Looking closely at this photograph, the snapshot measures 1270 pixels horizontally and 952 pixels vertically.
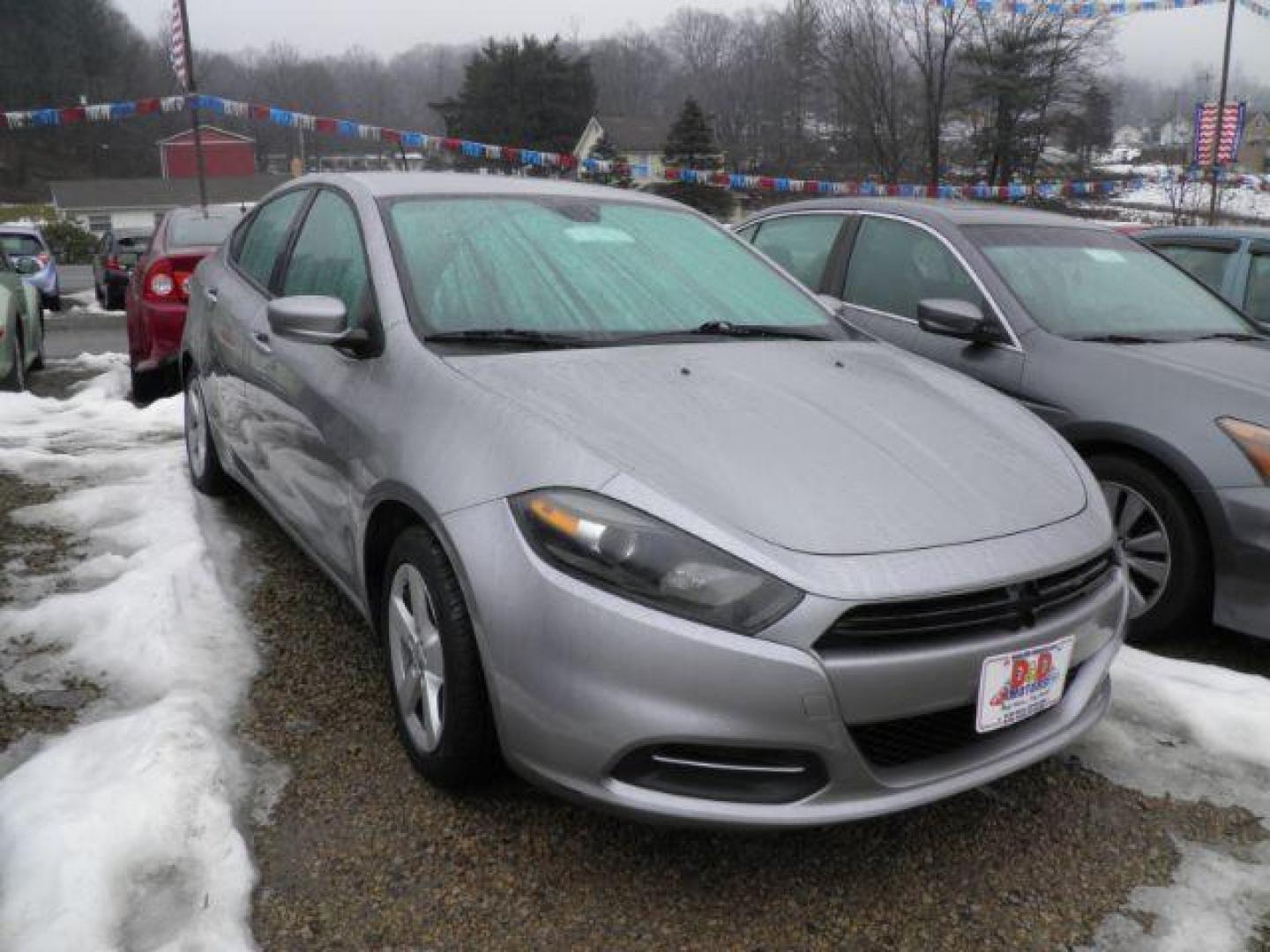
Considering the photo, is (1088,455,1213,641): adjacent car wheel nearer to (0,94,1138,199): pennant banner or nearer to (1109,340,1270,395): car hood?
(1109,340,1270,395): car hood

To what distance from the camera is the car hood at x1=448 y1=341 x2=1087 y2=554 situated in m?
2.12

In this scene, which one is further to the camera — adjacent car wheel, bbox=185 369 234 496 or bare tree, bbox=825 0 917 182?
bare tree, bbox=825 0 917 182

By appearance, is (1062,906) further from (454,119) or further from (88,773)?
(454,119)

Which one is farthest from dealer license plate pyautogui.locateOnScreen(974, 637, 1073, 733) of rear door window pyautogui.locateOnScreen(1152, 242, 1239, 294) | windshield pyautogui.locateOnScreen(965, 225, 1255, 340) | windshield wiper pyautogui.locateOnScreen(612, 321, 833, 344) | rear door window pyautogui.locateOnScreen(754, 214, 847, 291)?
rear door window pyautogui.locateOnScreen(1152, 242, 1239, 294)

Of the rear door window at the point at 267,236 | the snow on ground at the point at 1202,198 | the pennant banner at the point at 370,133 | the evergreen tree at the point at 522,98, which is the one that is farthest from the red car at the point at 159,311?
the evergreen tree at the point at 522,98

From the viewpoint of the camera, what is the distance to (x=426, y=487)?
7.84 feet

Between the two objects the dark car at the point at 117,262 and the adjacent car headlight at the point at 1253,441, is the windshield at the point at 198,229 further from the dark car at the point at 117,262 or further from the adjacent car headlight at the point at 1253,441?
the dark car at the point at 117,262

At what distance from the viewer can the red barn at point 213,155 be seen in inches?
2766

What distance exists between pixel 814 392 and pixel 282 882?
1.67 metres

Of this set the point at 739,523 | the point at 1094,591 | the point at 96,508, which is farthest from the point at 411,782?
the point at 96,508

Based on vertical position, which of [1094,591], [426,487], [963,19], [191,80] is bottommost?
[1094,591]

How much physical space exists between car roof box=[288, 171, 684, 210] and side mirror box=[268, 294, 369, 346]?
2.06 ft

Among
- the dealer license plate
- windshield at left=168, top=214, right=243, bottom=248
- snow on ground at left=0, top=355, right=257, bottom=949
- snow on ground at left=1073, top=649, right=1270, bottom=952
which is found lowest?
snow on ground at left=1073, top=649, right=1270, bottom=952

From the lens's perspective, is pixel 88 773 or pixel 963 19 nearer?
pixel 88 773
